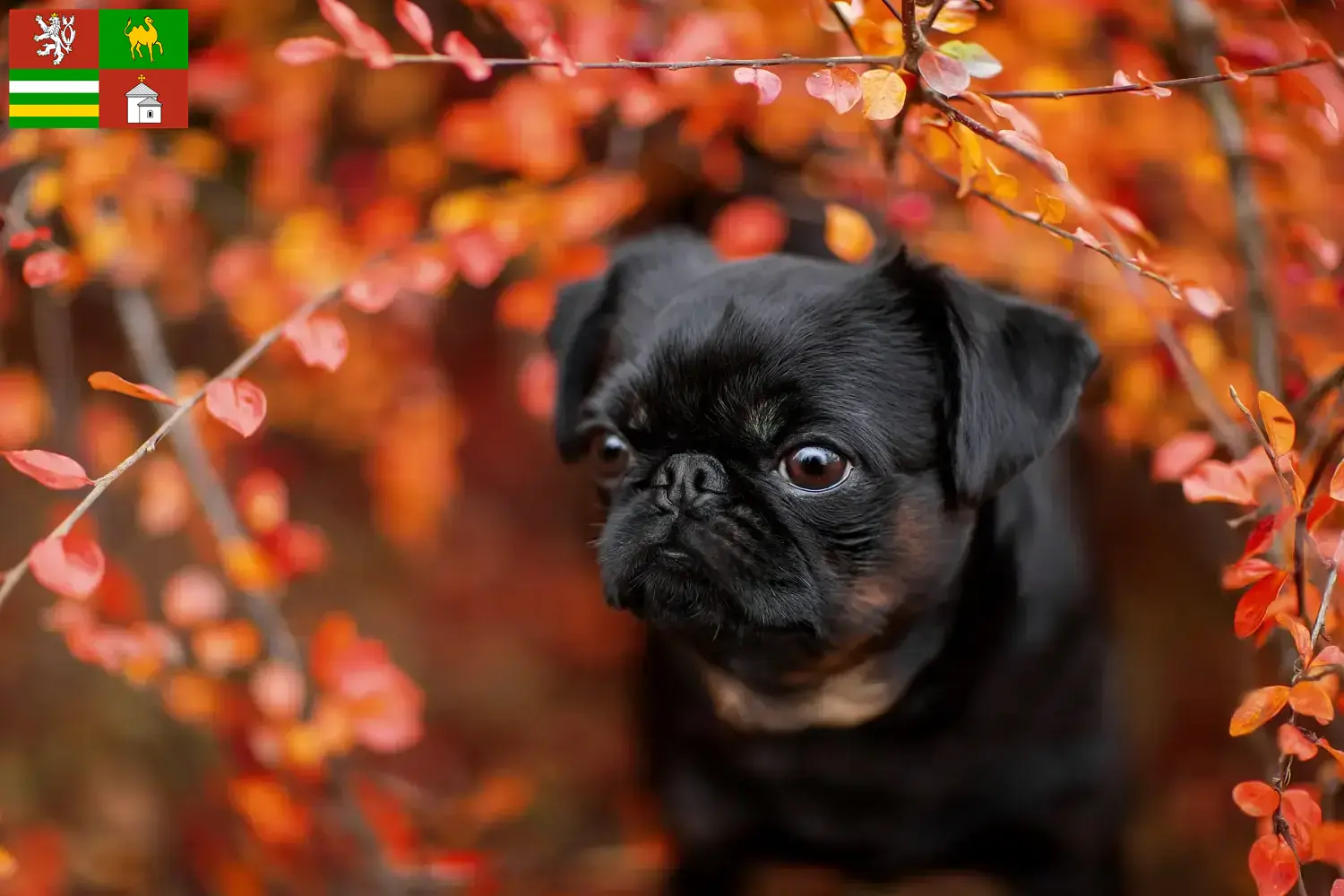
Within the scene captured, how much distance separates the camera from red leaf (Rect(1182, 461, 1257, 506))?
5.62ft

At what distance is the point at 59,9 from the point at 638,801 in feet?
8.60

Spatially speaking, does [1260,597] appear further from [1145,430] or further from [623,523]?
[1145,430]

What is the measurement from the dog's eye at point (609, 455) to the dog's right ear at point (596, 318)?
0.10 metres

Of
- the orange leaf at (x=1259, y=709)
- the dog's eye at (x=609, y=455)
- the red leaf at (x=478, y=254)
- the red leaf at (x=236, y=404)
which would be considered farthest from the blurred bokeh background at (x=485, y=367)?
the orange leaf at (x=1259, y=709)

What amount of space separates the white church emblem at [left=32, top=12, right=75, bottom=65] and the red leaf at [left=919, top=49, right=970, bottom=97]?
181 centimetres

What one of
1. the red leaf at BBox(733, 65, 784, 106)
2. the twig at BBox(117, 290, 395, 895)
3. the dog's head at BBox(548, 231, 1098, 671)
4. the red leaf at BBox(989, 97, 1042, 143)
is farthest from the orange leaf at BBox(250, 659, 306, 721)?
the red leaf at BBox(989, 97, 1042, 143)

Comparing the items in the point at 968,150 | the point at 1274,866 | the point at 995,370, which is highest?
the point at 968,150

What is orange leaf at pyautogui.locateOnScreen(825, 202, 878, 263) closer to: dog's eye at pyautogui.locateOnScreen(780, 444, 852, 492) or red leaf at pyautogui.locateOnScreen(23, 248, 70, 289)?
dog's eye at pyautogui.locateOnScreen(780, 444, 852, 492)

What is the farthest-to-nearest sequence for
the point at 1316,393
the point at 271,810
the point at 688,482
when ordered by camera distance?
the point at 271,810 → the point at 1316,393 → the point at 688,482

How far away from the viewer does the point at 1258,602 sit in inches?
64.1

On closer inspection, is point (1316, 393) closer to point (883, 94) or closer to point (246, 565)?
point (883, 94)

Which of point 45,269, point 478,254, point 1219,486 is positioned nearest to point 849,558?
point 1219,486

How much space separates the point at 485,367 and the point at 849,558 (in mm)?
2479

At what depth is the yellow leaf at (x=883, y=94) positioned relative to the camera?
5.14 feet
